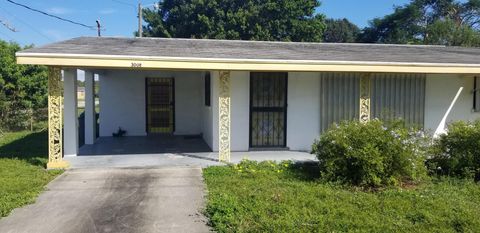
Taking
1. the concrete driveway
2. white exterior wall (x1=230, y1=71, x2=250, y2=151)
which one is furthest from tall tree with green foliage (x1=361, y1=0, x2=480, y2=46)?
the concrete driveway

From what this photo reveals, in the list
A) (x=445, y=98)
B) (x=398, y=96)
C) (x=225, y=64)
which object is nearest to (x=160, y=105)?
(x=225, y=64)

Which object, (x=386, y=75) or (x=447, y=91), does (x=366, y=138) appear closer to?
(x=386, y=75)

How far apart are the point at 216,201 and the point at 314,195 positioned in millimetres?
1581

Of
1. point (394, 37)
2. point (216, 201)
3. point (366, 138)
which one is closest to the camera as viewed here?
point (216, 201)

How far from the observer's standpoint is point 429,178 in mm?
7801

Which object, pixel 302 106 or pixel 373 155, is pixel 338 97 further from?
pixel 373 155

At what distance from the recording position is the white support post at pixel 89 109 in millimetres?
12484

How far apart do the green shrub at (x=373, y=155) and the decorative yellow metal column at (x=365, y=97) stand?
229cm

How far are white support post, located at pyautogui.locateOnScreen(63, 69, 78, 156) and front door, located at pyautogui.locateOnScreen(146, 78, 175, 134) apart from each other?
4.67m

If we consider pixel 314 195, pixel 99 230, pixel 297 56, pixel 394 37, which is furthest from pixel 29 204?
pixel 394 37

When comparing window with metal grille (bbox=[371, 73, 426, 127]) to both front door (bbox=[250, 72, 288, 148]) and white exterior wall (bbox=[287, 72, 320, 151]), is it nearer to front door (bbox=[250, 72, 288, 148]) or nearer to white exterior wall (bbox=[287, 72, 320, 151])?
white exterior wall (bbox=[287, 72, 320, 151])

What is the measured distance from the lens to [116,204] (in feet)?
20.9

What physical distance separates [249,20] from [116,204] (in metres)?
25.2

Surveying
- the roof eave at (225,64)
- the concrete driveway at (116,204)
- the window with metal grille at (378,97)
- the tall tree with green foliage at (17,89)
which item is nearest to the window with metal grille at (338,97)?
the window with metal grille at (378,97)
